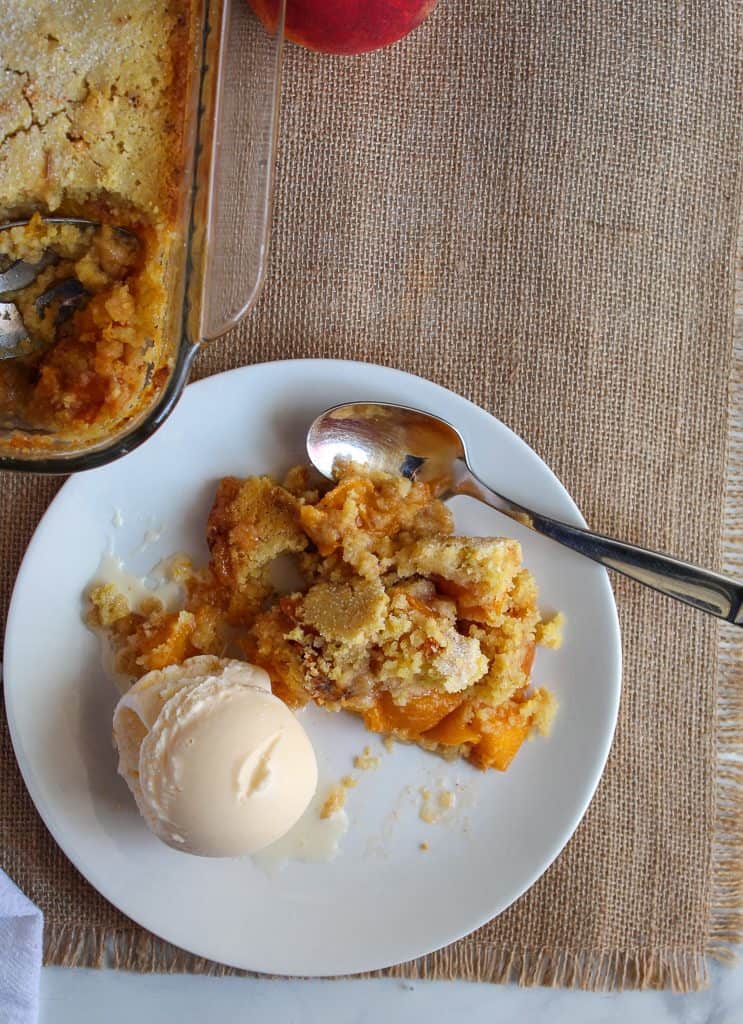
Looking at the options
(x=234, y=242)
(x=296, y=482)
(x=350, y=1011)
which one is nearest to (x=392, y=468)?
(x=296, y=482)

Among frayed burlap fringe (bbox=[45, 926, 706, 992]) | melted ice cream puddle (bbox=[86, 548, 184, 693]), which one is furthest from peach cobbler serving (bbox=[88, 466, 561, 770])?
frayed burlap fringe (bbox=[45, 926, 706, 992])

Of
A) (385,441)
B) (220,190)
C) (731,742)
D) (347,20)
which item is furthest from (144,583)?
(731,742)

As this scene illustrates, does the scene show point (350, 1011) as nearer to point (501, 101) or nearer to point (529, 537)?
point (529, 537)

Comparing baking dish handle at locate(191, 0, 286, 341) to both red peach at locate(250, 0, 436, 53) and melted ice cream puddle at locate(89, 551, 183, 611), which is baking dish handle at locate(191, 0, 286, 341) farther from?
melted ice cream puddle at locate(89, 551, 183, 611)

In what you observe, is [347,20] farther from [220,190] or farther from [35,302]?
[35,302]

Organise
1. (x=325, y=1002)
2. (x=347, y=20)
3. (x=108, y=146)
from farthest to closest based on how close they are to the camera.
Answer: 1. (x=325, y=1002)
2. (x=347, y=20)
3. (x=108, y=146)

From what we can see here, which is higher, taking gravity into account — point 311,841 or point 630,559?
point 630,559
